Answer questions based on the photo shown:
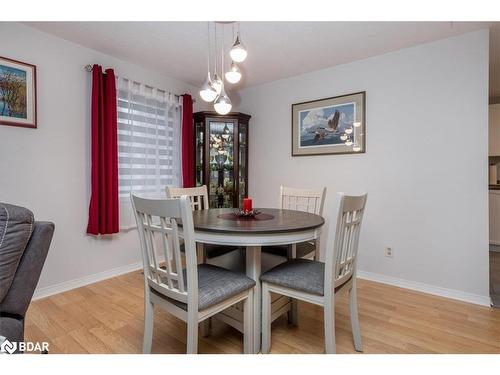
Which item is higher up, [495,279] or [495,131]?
[495,131]

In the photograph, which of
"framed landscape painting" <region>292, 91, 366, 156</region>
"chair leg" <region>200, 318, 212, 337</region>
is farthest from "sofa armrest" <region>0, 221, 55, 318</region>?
"framed landscape painting" <region>292, 91, 366, 156</region>

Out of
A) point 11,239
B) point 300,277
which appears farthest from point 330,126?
point 11,239

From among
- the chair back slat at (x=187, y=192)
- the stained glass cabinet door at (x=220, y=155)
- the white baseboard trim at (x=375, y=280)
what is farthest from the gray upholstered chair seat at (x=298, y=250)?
the stained glass cabinet door at (x=220, y=155)

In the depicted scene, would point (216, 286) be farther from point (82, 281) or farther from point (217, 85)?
point (82, 281)

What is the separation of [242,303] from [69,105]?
2.28 m

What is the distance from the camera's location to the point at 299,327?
6.14 ft

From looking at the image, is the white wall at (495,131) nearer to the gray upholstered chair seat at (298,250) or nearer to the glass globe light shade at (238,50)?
the gray upholstered chair seat at (298,250)

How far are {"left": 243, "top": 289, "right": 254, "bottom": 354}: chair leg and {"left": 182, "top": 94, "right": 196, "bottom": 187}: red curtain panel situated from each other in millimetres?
2063

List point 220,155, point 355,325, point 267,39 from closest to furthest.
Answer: point 355,325 → point 267,39 → point 220,155

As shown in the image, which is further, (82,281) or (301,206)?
(301,206)

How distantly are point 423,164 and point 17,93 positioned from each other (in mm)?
3453

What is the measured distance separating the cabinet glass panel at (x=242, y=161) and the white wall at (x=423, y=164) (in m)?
0.90

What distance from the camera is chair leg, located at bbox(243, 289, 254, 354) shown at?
1.51 m

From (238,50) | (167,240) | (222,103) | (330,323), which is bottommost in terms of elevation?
(330,323)
